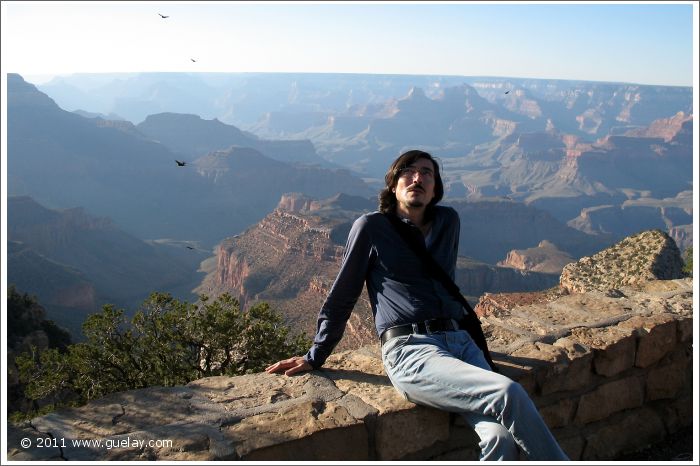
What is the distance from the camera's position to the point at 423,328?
3652 millimetres

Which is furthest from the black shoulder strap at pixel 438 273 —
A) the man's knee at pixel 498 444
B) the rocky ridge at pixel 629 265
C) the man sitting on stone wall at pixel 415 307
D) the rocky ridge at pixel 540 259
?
the rocky ridge at pixel 540 259

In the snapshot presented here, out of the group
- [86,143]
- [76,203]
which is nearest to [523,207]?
[76,203]

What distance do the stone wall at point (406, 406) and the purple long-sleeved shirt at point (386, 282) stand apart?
39 centimetres

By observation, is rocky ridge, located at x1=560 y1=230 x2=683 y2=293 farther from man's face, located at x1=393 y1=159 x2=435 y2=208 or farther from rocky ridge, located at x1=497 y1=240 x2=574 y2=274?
rocky ridge, located at x1=497 y1=240 x2=574 y2=274

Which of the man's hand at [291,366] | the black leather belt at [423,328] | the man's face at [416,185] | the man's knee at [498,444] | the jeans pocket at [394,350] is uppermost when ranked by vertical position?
the man's face at [416,185]

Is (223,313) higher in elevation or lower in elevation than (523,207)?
lower

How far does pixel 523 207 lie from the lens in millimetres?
114688

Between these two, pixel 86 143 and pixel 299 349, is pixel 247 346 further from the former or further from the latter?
pixel 86 143

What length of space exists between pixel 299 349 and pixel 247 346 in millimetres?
1560

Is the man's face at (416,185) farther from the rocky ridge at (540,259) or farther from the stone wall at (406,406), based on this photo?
the rocky ridge at (540,259)

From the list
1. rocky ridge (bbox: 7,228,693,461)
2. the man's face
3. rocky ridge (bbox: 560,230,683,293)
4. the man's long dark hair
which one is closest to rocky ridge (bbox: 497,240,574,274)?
rocky ridge (bbox: 560,230,683,293)

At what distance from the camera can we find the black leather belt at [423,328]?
144 inches

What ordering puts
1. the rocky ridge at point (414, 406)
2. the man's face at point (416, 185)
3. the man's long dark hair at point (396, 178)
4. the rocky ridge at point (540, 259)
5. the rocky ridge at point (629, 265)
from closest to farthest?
the rocky ridge at point (414, 406), the man's face at point (416, 185), the man's long dark hair at point (396, 178), the rocky ridge at point (629, 265), the rocky ridge at point (540, 259)

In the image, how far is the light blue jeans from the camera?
9.89ft
